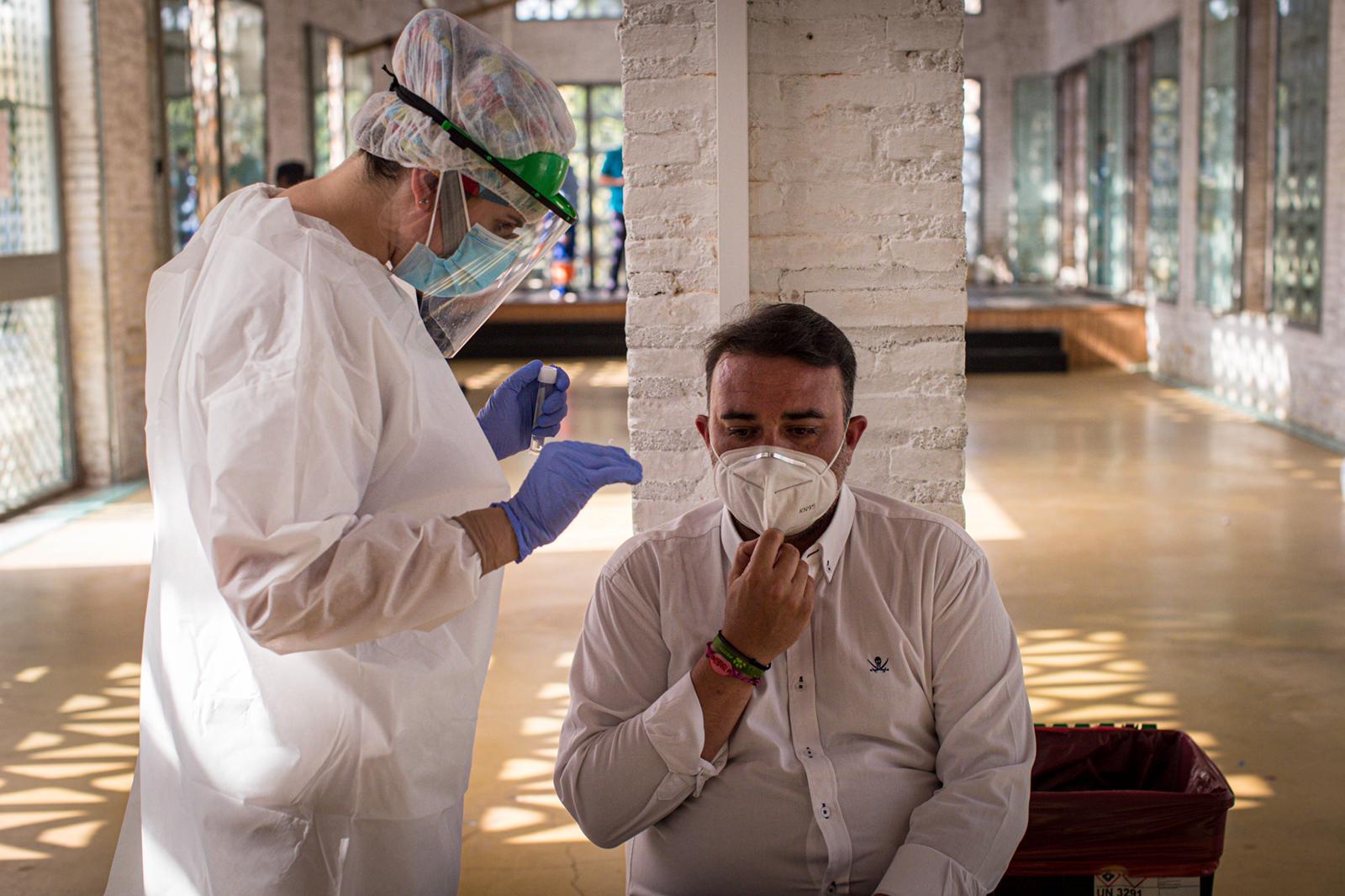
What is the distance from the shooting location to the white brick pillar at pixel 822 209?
311 centimetres

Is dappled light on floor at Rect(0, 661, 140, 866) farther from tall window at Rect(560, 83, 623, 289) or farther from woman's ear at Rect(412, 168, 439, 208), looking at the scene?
tall window at Rect(560, 83, 623, 289)

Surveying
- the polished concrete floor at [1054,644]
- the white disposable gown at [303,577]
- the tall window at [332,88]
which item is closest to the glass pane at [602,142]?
the tall window at [332,88]

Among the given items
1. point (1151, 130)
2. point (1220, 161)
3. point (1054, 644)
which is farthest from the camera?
point (1151, 130)

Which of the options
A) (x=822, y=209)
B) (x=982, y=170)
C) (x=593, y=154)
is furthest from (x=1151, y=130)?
(x=822, y=209)

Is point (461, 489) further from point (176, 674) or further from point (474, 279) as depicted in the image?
point (176, 674)

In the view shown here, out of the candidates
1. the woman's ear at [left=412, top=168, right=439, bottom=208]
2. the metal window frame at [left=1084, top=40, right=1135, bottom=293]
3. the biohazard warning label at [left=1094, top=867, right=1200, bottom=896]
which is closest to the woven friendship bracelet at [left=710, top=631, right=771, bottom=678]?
the woman's ear at [left=412, top=168, right=439, bottom=208]

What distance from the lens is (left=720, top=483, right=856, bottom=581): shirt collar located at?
1.95 metres

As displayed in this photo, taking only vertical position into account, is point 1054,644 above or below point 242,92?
below

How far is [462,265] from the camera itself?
6.27ft

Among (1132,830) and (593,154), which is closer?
(1132,830)

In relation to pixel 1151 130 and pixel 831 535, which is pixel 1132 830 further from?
pixel 1151 130

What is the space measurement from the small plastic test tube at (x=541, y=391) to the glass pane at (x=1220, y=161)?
29.4 feet

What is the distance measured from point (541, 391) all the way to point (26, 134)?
5.96 meters

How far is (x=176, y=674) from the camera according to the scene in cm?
185
